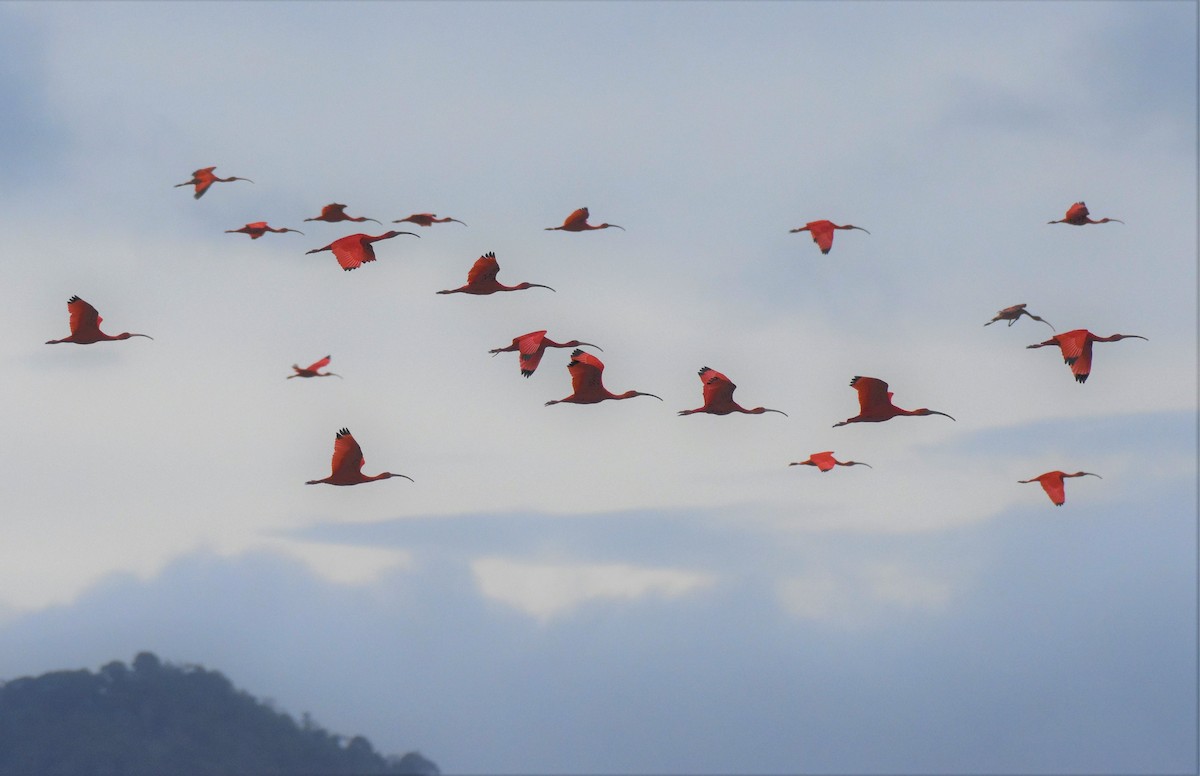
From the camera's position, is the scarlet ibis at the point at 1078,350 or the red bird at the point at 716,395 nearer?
the scarlet ibis at the point at 1078,350

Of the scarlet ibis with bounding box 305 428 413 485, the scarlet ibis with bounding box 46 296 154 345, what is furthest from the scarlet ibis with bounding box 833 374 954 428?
the scarlet ibis with bounding box 46 296 154 345

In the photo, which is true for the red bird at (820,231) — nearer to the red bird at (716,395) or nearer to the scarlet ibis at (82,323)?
the red bird at (716,395)

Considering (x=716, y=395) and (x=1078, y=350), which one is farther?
(x=716, y=395)

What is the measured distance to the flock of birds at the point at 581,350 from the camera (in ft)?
140

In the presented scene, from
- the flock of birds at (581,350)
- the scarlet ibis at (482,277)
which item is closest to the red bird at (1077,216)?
the flock of birds at (581,350)

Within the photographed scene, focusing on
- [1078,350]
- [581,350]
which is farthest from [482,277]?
[1078,350]

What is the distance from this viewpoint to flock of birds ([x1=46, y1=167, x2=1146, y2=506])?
4281 cm

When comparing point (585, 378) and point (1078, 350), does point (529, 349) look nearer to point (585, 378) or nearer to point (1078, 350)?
point (585, 378)

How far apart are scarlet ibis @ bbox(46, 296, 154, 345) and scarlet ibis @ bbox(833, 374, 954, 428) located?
23.8 metres

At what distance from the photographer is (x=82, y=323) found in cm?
5012

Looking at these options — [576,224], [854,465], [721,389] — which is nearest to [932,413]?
[854,465]

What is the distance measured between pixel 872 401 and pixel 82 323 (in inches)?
982

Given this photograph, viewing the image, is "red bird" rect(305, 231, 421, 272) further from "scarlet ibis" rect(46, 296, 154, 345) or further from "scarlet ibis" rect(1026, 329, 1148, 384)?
"scarlet ibis" rect(1026, 329, 1148, 384)

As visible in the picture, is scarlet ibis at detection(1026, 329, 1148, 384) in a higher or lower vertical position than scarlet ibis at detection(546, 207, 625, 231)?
lower
